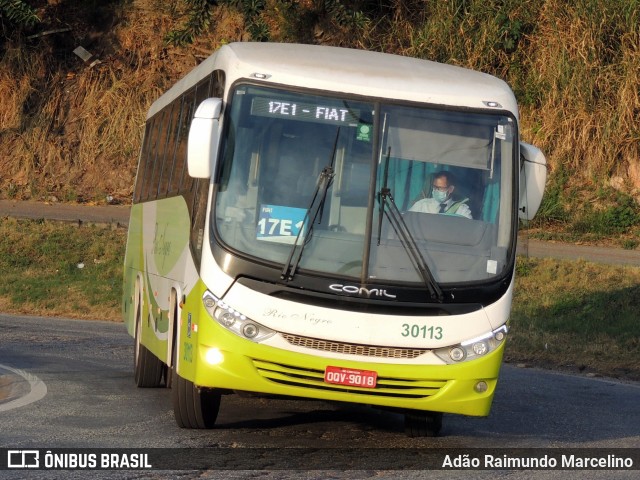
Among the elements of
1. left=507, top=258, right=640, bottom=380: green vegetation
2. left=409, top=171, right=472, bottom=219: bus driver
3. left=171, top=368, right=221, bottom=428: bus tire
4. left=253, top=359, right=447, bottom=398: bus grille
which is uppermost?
left=409, top=171, right=472, bottom=219: bus driver

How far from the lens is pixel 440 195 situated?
9.27 metres

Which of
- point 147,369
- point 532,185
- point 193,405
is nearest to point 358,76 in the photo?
point 532,185

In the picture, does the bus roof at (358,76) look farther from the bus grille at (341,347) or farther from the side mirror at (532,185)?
the bus grille at (341,347)

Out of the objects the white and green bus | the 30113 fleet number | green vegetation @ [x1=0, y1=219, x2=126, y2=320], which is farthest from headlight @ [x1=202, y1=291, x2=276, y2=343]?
green vegetation @ [x1=0, y1=219, x2=126, y2=320]

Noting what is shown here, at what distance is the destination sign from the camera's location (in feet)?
30.3

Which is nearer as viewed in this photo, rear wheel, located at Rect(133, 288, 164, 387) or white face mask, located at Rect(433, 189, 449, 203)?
white face mask, located at Rect(433, 189, 449, 203)

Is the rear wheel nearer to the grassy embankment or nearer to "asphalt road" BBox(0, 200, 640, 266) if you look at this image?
the grassy embankment

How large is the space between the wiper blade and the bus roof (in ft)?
2.71

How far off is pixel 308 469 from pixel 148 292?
4.52 metres

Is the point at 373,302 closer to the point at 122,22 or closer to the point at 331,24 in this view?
the point at 331,24

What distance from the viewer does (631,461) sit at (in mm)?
9211

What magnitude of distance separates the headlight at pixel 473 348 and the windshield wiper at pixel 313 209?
1.23 m

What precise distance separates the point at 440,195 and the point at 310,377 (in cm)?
172

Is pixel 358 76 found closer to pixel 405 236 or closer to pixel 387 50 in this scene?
pixel 405 236
